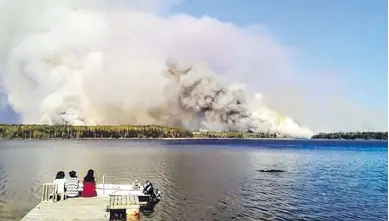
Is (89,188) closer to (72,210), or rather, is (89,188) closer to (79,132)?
(72,210)

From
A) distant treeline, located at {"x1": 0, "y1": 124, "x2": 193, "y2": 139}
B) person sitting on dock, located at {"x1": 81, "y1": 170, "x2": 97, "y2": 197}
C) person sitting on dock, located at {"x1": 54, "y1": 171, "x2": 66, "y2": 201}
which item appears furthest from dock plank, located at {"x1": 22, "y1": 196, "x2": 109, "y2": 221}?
distant treeline, located at {"x1": 0, "y1": 124, "x2": 193, "y2": 139}

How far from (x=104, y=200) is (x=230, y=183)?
50.4ft

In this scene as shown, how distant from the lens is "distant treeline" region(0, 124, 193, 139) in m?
136

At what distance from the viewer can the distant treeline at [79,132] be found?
448ft

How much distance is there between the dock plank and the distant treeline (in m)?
128

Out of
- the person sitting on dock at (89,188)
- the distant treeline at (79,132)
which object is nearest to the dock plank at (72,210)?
the person sitting on dock at (89,188)

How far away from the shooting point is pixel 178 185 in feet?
88.2

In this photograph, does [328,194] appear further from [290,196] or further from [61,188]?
[61,188]

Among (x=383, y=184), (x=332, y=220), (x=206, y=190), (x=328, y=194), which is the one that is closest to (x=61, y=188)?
(x=332, y=220)

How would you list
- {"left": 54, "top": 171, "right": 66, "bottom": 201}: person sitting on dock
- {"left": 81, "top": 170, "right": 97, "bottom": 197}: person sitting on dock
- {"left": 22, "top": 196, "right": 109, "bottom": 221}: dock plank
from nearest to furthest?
{"left": 22, "top": 196, "right": 109, "bottom": 221}: dock plank
{"left": 54, "top": 171, "right": 66, "bottom": 201}: person sitting on dock
{"left": 81, "top": 170, "right": 97, "bottom": 197}: person sitting on dock

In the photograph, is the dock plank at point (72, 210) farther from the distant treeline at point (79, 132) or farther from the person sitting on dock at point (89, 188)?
the distant treeline at point (79, 132)

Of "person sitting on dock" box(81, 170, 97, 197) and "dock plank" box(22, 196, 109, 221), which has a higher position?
"person sitting on dock" box(81, 170, 97, 197)

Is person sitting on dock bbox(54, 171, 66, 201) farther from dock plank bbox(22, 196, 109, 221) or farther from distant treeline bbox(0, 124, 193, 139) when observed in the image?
distant treeline bbox(0, 124, 193, 139)

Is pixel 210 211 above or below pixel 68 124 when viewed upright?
below
